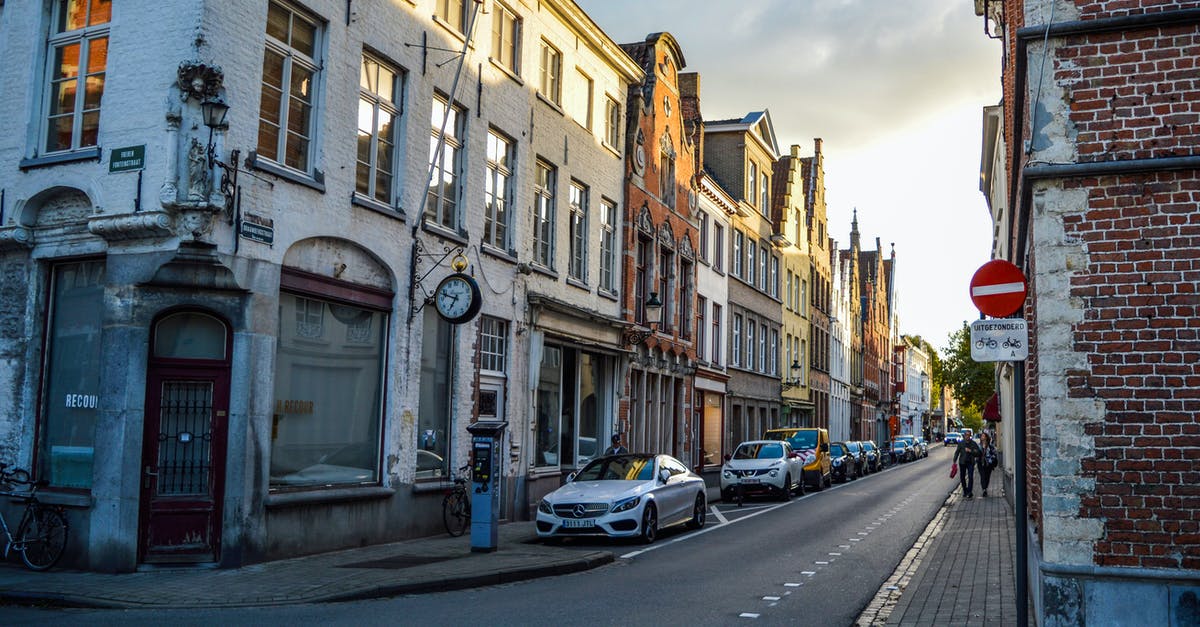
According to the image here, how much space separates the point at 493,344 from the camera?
63.1 feet

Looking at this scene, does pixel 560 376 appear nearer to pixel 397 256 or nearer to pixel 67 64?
pixel 397 256

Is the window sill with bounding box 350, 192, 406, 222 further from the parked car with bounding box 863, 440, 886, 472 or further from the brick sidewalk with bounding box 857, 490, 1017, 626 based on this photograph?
the parked car with bounding box 863, 440, 886, 472

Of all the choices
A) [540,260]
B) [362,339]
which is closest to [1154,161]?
[362,339]

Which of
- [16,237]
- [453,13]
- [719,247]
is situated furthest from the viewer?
[719,247]

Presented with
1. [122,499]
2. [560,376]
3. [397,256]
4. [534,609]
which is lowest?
[534,609]

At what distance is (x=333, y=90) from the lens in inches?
568

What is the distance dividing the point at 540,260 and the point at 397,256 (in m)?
5.63

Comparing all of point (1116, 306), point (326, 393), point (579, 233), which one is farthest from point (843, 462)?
point (1116, 306)

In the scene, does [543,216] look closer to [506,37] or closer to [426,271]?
[506,37]

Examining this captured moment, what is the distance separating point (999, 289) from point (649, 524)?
939cm

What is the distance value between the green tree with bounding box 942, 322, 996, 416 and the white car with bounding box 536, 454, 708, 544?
51974 millimetres

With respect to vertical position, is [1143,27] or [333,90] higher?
[333,90]

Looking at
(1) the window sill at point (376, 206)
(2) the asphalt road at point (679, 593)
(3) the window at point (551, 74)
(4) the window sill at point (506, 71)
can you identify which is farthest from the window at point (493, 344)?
(3) the window at point (551, 74)

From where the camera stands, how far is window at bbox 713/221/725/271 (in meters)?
35.7
